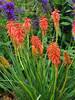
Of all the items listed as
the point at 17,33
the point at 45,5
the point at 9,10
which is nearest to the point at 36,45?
the point at 17,33

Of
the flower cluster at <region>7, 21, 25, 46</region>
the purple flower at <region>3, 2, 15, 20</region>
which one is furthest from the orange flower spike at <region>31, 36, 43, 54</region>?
the purple flower at <region>3, 2, 15, 20</region>

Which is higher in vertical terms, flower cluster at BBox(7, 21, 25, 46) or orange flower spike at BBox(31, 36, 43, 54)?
flower cluster at BBox(7, 21, 25, 46)

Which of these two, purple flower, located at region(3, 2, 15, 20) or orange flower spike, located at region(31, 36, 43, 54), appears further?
purple flower, located at region(3, 2, 15, 20)

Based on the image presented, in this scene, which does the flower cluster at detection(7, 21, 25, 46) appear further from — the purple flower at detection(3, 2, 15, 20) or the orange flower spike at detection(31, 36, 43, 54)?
the purple flower at detection(3, 2, 15, 20)

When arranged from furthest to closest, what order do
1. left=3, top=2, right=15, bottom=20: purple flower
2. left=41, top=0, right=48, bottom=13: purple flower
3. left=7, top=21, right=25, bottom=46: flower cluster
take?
left=41, top=0, right=48, bottom=13: purple flower
left=3, top=2, right=15, bottom=20: purple flower
left=7, top=21, right=25, bottom=46: flower cluster

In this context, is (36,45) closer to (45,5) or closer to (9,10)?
(9,10)

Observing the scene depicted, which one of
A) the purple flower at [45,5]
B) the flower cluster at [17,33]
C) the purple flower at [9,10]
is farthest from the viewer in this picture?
the purple flower at [45,5]

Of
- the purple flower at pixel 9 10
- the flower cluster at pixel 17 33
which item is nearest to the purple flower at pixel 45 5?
the purple flower at pixel 9 10

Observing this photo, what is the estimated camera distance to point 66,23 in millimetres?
4836

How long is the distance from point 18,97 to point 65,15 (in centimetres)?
174

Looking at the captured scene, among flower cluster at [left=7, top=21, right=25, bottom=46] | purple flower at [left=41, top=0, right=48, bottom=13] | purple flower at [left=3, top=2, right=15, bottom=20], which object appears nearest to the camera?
flower cluster at [left=7, top=21, right=25, bottom=46]

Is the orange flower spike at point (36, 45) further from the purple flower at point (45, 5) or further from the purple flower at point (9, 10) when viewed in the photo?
the purple flower at point (45, 5)

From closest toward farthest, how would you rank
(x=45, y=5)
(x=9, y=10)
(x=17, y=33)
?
(x=17, y=33)
(x=9, y=10)
(x=45, y=5)

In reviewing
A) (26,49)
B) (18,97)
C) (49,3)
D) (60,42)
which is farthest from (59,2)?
(18,97)
